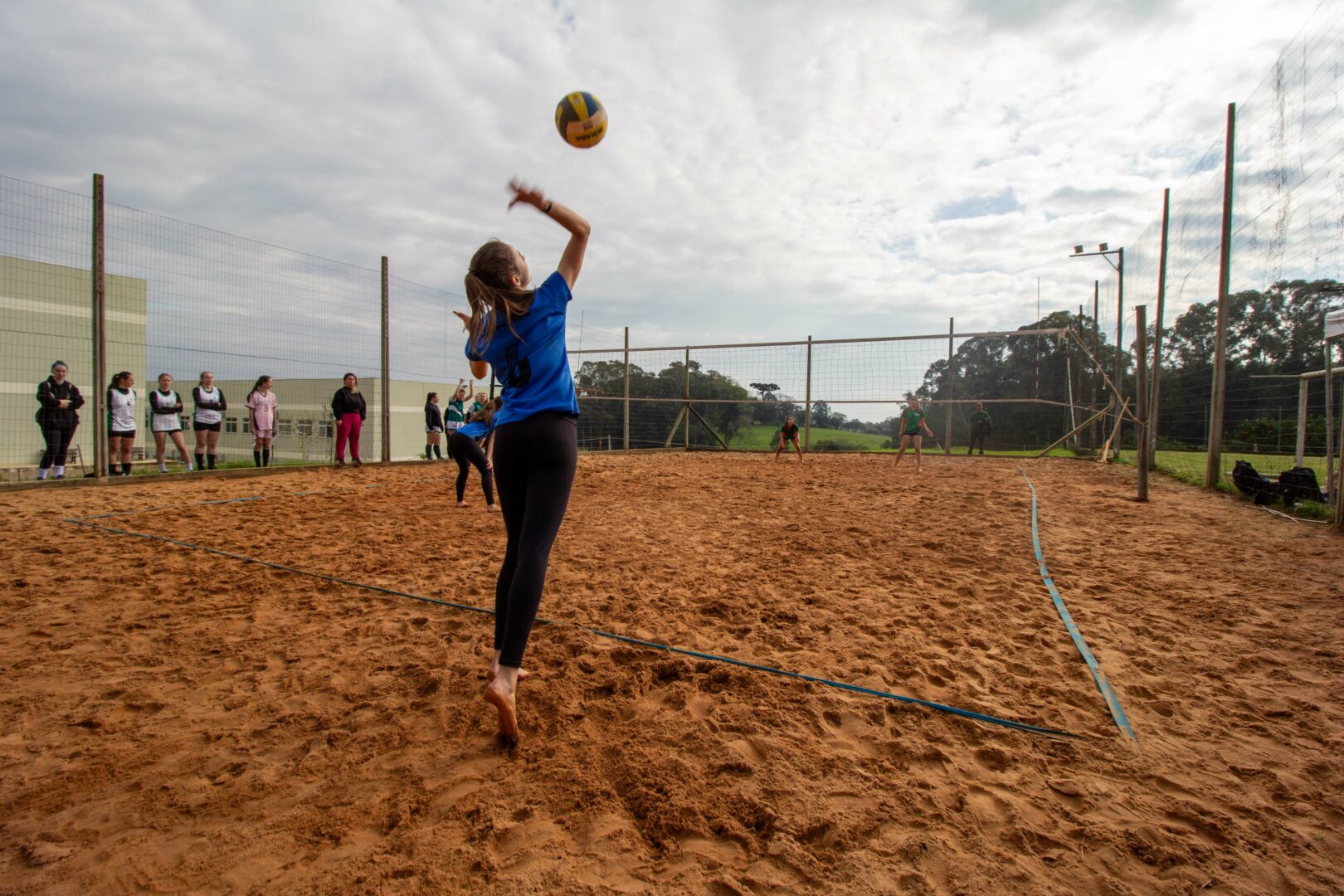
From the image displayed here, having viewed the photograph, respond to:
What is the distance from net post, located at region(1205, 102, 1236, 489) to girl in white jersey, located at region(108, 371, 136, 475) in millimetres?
13474

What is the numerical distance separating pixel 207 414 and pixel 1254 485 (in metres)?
13.0

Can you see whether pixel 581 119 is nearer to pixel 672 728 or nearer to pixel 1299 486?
pixel 672 728

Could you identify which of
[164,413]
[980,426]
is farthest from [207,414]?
[980,426]

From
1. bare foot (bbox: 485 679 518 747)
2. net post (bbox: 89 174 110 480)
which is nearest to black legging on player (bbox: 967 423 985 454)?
bare foot (bbox: 485 679 518 747)

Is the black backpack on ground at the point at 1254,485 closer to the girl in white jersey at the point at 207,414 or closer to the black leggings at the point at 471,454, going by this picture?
the black leggings at the point at 471,454

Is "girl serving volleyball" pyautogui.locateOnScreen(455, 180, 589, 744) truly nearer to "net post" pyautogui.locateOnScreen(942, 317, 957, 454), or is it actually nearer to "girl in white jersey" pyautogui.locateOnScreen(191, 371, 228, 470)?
"girl in white jersey" pyautogui.locateOnScreen(191, 371, 228, 470)

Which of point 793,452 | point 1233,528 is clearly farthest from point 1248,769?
point 793,452

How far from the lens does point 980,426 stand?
1470 cm

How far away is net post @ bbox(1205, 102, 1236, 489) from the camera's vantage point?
26.4 ft

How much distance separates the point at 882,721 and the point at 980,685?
1.79 ft

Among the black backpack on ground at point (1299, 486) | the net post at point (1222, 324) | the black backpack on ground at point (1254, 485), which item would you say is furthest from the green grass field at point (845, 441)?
the black backpack on ground at point (1299, 486)

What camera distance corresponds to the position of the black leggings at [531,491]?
6.14 feet

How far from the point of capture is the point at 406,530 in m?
5.01

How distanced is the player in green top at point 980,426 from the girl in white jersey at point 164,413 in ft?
48.8
